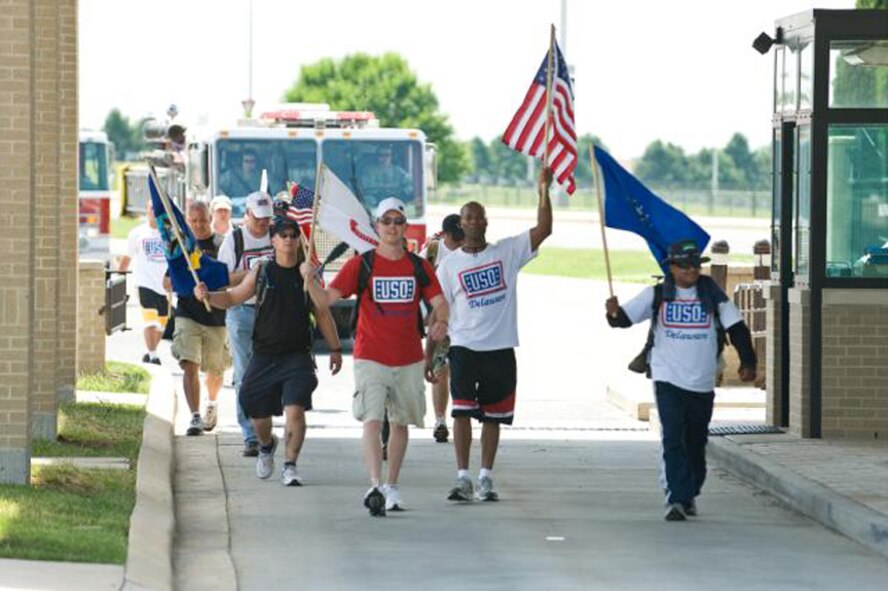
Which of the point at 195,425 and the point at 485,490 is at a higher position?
the point at 195,425

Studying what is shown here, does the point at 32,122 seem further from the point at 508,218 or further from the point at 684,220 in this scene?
the point at 508,218

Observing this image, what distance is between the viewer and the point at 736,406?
67.1ft

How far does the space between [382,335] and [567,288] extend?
1166 inches

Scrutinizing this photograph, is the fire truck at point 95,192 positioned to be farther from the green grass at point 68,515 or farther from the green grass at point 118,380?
the green grass at point 68,515

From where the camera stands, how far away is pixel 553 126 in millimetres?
15961

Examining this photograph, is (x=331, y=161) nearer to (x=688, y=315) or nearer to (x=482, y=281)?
(x=482, y=281)

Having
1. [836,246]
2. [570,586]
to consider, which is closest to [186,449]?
[836,246]

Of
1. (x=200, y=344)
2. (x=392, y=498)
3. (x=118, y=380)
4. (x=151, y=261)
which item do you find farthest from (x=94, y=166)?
(x=392, y=498)

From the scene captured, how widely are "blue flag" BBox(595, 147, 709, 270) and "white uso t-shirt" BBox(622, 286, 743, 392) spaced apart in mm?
997

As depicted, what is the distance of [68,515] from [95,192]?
36.3 metres

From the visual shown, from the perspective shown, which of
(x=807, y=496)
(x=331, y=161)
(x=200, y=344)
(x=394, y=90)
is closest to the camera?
(x=807, y=496)

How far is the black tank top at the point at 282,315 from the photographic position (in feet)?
49.8

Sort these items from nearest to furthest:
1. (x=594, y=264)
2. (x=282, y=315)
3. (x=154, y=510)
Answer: (x=154, y=510)
(x=282, y=315)
(x=594, y=264)

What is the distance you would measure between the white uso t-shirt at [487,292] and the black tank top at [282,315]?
1096 millimetres
